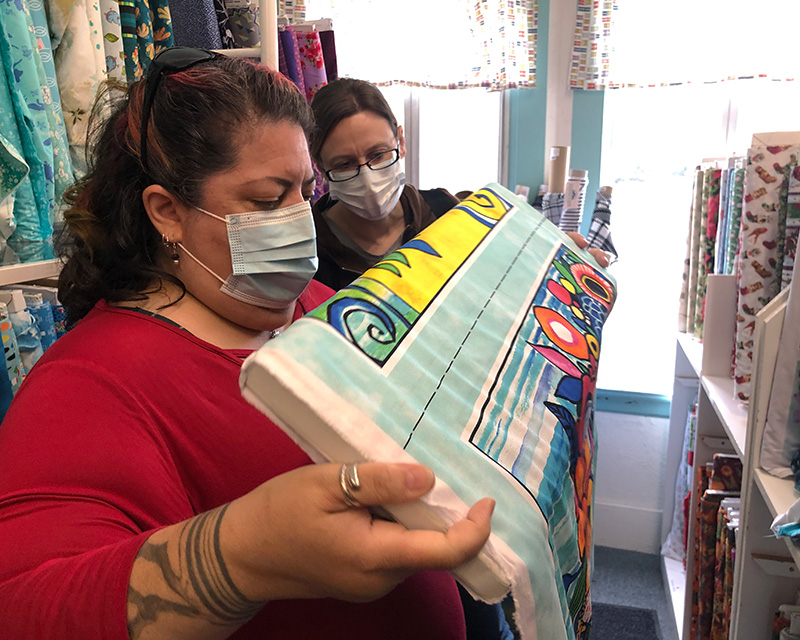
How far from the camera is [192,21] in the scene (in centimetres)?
150

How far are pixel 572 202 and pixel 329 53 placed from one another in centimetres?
107

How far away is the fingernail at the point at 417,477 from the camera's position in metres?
0.46

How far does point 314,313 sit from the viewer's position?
587mm

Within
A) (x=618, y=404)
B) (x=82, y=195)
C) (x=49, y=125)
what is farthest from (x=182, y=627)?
(x=618, y=404)

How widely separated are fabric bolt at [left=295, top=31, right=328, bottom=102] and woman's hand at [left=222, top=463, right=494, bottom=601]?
1.64m

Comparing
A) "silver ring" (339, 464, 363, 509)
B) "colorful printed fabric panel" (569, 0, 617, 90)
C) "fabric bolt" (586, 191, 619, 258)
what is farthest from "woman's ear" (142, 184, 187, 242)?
"colorful printed fabric panel" (569, 0, 617, 90)

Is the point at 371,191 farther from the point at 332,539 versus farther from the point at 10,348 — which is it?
the point at 332,539

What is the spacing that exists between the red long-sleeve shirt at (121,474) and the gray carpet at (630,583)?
7.16 ft

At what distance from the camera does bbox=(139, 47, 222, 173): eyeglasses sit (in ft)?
2.66

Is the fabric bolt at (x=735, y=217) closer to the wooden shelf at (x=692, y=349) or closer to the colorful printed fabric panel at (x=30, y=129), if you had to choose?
the wooden shelf at (x=692, y=349)

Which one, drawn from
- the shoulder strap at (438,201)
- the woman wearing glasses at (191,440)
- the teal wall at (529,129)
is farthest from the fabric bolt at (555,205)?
the woman wearing glasses at (191,440)

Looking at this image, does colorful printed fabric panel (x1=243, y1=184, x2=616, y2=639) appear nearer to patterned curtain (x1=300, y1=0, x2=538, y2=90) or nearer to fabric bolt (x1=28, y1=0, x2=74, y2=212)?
fabric bolt (x1=28, y1=0, x2=74, y2=212)

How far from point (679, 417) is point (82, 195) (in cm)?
242

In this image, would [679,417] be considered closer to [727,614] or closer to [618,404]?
[618,404]
